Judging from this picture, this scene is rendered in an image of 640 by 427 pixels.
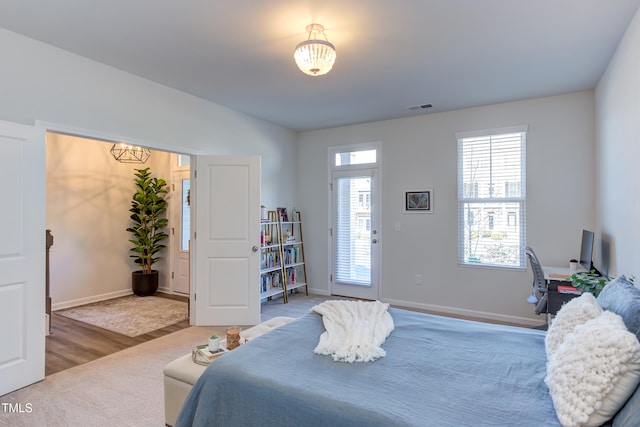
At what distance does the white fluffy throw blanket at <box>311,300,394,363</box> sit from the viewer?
1.76 m

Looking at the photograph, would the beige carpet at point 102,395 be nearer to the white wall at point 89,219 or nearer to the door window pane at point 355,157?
the white wall at point 89,219

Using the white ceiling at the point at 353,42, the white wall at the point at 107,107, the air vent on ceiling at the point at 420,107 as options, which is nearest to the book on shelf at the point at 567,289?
the white ceiling at the point at 353,42

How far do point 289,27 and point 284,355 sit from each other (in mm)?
2224

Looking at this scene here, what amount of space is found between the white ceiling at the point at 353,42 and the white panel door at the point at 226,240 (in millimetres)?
906

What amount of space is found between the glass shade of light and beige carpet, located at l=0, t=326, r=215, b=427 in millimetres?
2525

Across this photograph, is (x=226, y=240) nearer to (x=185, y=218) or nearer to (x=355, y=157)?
(x=185, y=218)

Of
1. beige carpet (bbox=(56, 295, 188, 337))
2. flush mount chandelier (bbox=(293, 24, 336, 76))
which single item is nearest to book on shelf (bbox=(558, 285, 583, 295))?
flush mount chandelier (bbox=(293, 24, 336, 76))

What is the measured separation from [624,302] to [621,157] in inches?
72.4

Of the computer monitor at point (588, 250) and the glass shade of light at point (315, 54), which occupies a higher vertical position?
the glass shade of light at point (315, 54)

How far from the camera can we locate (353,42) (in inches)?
111

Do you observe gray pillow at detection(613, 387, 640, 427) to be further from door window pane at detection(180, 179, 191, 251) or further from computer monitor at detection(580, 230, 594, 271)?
door window pane at detection(180, 179, 191, 251)

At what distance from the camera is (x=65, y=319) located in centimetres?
432

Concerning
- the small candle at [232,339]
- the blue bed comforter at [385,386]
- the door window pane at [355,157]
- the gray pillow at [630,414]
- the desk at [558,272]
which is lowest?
the small candle at [232,339]

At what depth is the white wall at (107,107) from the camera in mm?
2719
